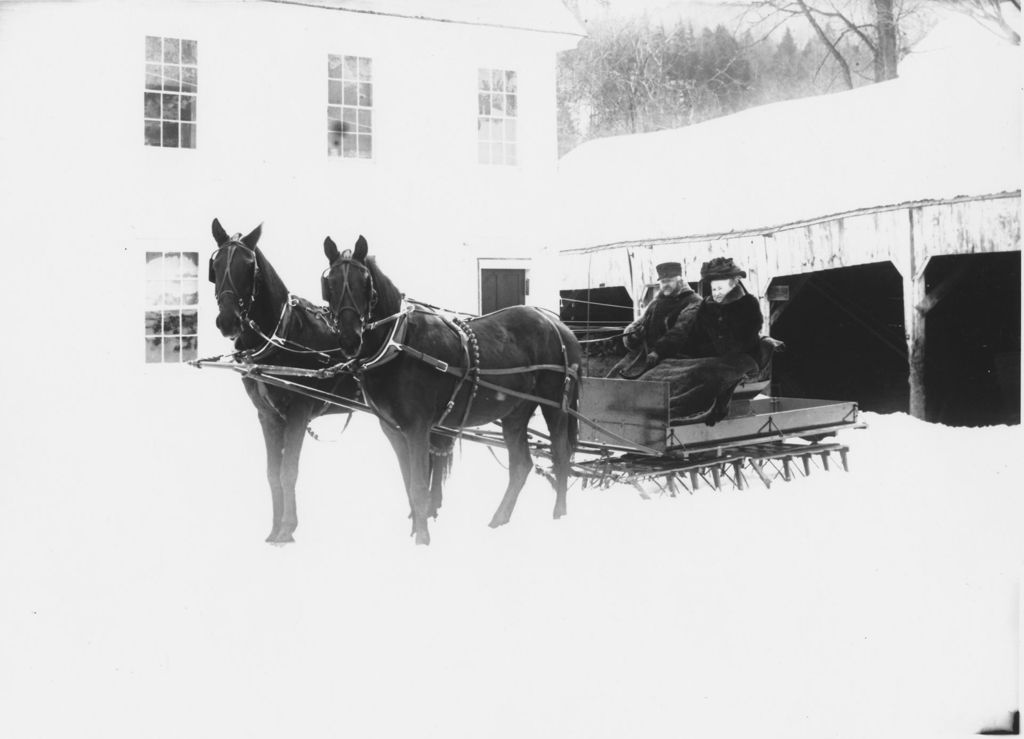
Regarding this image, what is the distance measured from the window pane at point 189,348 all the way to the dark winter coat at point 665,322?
3571 millimetres

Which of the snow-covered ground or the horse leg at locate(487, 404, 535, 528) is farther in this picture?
the horse leg at locate(487, 404, 535, 528)

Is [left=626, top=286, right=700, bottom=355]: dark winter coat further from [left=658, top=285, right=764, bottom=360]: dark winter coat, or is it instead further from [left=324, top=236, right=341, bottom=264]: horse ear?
[left=324, top=236, right=341, bottom=264]: horse ear

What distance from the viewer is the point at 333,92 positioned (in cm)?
504

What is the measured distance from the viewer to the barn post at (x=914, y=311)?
5652mm

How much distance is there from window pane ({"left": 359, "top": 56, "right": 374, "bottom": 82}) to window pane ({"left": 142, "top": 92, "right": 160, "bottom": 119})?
110 cm

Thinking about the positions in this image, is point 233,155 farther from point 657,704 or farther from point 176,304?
point 657,704

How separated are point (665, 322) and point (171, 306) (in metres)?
3.98

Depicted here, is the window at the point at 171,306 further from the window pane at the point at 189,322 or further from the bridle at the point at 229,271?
the bridle at the point at 229,271

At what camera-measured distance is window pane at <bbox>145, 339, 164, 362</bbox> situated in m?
4.48

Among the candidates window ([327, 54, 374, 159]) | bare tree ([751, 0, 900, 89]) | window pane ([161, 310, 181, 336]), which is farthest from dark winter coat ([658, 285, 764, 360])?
window pane ([161, 310, 181, 336])

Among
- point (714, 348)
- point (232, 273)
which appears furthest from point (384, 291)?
point (714, 348)

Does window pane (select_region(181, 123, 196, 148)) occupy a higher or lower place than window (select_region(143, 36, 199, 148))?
lower

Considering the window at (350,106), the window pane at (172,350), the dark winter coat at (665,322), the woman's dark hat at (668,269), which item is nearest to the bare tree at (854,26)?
the woman's dark hat at (668,269)

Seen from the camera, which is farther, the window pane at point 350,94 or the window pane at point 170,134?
the window pane at point 350,94
